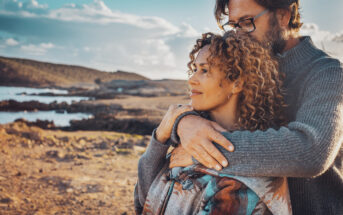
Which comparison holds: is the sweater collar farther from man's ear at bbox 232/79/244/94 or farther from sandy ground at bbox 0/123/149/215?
sandy ground at bbox 0/123/149/215

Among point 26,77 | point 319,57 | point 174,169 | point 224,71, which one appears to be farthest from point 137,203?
point 26,77

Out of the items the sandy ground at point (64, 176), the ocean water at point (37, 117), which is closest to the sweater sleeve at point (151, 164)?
the sandy ground at point (64, 176)

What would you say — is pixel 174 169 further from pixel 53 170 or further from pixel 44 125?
pixel 44 125

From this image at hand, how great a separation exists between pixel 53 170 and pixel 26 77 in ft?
177

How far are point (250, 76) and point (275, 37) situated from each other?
891mm

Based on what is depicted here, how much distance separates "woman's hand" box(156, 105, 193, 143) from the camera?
2.06 m

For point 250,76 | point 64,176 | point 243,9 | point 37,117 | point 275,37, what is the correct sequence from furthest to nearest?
1. point 37,117
2. point 64,176
3. point 243,9
4. point 275,37
5. point 250,76

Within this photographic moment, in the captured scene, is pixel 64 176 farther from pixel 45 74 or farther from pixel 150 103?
pixel 45 74

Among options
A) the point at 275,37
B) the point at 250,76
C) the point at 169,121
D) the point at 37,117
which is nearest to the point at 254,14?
the point at 275,37

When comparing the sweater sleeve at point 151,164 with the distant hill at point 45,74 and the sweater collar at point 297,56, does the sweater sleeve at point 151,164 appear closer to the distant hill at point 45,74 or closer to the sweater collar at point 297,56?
the sweater collar at point 297,56

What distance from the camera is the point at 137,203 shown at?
2438mm

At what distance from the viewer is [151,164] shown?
2.21 m

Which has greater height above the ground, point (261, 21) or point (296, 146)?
point (261, 21)

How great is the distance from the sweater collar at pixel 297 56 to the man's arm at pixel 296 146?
1.95 feet
